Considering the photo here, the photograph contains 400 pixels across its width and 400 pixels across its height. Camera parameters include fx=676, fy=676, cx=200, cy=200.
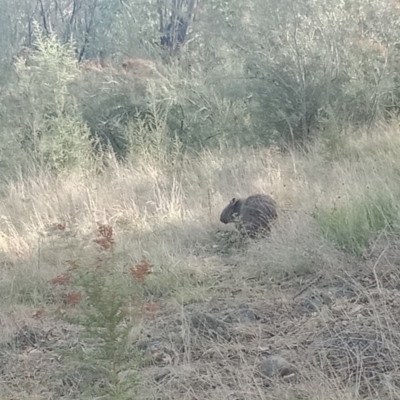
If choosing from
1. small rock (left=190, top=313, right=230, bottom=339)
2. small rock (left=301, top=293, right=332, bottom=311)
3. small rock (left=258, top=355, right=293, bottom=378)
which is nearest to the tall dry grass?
small rock (left=301, top=293, right=332, bottom=311)

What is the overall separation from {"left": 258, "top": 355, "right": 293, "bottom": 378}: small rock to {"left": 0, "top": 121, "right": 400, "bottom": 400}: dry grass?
2.5 inches

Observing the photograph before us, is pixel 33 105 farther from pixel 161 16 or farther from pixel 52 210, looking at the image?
pixel 161 16

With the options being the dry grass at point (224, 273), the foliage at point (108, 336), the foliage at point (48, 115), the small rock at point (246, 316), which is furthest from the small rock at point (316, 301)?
the foliage at point (48, 115)

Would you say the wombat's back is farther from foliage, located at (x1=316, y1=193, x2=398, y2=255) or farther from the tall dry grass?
foliage, located at (x1=316, y1=193, x2=398, y2=255)

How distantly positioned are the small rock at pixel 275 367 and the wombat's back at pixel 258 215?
2.57 meters

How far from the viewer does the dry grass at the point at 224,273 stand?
10.6 feet

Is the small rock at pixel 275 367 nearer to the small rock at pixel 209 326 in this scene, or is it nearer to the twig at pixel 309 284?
the small rock at pixel 209 326

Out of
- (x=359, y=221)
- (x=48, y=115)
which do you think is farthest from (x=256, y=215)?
(x=48, y=115)

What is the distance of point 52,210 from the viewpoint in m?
8.02

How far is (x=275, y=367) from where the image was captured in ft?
10.7

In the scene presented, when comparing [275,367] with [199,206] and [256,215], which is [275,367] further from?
→ [199,206]

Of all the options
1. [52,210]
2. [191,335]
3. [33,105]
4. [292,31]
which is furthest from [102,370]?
[33,105]

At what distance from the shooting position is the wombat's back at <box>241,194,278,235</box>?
589 centimetres

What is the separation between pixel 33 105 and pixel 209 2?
6.46 meters
